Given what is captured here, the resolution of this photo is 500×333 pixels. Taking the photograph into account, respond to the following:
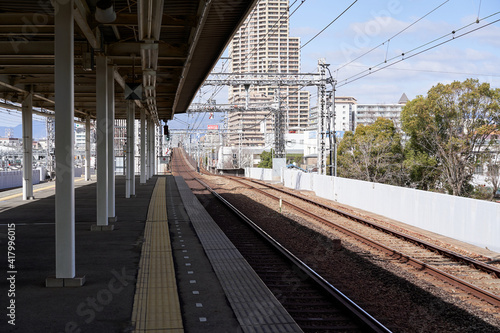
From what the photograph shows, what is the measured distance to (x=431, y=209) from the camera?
13500 millimetres

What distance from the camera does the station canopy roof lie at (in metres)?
8.30

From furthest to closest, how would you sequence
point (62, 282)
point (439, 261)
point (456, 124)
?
point (456, 124)
point (439, 261)
point (62, 282)

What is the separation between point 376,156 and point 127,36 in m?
24.6

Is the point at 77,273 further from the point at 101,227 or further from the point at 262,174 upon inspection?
the point at 262,174

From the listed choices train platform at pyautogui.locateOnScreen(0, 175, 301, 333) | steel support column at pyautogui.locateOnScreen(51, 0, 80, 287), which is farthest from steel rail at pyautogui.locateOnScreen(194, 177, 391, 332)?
steel support column at pyautogui.locateOnScreen(51, 0, 80, 287)

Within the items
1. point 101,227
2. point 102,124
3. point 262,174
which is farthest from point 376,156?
point 102,124

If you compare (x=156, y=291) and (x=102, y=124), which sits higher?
(x=102, y=124)

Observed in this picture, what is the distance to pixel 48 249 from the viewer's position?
923cm

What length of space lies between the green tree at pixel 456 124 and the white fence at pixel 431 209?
7.63 m

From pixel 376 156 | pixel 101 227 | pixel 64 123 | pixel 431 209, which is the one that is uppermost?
pixel 64 123

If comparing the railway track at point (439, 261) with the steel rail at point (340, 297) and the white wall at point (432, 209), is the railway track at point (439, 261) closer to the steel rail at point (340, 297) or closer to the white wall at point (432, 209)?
the white wall at point (432, 209)

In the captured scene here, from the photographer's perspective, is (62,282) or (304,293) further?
(304,293)

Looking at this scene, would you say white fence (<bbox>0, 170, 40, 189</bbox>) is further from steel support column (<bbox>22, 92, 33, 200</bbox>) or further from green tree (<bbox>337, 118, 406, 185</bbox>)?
green tree (<bbox>337, 118, 406, 185</bbox>)

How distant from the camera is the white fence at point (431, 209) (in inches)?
435
